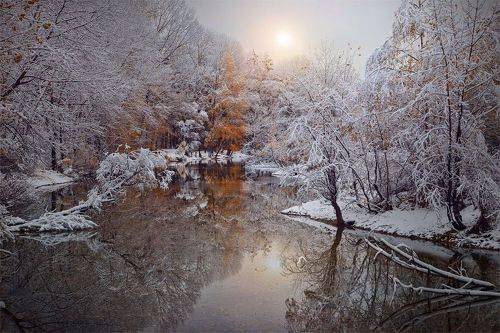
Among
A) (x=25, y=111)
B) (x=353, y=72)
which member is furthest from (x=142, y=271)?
(x=353, y=72)

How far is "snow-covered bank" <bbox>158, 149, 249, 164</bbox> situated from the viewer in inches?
1304

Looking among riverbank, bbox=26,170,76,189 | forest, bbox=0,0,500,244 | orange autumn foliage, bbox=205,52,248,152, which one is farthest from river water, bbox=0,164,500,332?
orange autumn foliage, bbox=205,52,248,152

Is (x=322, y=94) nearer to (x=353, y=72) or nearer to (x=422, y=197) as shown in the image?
(x=353, y=72)

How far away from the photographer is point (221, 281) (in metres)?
6.29

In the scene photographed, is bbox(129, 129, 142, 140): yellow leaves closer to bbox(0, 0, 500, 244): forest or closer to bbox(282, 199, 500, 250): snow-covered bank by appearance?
bbox(0, 0, 500, 244): forest

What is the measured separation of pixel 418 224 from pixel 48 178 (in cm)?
1624

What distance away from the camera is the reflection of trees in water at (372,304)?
4.75 metres

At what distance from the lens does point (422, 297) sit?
560 cm

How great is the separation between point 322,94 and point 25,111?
7.35 m

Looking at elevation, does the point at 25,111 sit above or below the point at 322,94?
below

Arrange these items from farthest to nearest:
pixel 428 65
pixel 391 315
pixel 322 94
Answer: pixel 322 94 < pixel 428 65 < pixel 391 315

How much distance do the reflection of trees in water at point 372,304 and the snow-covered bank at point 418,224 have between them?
119 centimetres

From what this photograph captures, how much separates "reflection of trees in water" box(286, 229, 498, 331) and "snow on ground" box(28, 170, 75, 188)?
45.8 ft

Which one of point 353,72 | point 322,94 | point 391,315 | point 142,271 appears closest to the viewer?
point 391,315
